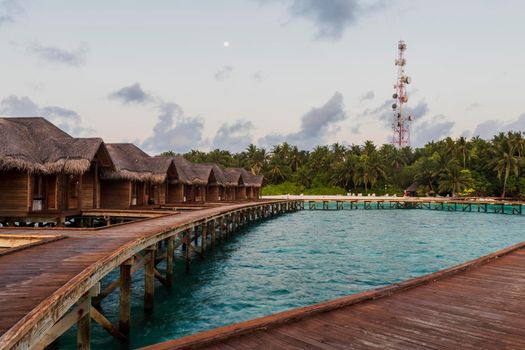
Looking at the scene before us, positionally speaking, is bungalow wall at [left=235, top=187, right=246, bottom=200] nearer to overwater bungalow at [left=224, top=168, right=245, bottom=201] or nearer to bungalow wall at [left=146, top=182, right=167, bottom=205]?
overwater bungalow at [left=224, top=168, right=245, bottom=201]

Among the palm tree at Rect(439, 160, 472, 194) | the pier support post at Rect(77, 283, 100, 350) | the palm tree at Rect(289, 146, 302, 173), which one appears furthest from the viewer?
the palm tree at Rect(289, 146, 302, 173)

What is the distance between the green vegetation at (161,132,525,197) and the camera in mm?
64625

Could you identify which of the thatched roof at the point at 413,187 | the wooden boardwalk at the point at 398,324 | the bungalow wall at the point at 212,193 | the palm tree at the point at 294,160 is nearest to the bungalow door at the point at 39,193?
the wooden boardwalk at the point at 398,324

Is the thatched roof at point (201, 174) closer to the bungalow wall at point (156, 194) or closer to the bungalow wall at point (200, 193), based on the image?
the bungalow wall at point (200, 193)

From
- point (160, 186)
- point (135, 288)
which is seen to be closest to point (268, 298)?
point (135, 288)

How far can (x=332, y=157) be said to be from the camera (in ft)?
266

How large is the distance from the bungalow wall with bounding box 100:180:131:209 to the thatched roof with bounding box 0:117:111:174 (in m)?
4.03

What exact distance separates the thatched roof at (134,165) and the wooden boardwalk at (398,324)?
19179 millimetres

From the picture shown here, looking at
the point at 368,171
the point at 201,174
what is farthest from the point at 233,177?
the point at 368,171

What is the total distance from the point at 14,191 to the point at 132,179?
7404 millimetres

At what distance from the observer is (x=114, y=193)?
78.3ft

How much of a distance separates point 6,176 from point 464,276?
56.3 ft

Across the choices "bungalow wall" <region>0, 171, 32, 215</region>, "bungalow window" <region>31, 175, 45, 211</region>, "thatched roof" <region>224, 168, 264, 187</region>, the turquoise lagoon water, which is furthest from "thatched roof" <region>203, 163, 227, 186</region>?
"bungalow wall" <region>0, 171, 32, 215</region>

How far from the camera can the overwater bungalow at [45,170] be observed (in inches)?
649
